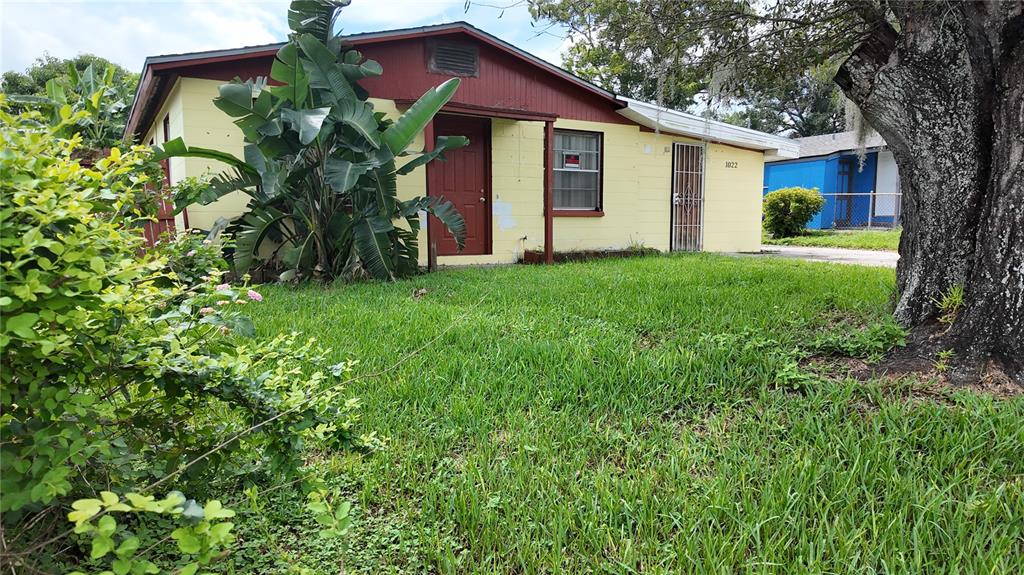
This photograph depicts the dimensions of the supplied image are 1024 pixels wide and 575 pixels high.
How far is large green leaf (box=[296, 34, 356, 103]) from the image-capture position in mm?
6211

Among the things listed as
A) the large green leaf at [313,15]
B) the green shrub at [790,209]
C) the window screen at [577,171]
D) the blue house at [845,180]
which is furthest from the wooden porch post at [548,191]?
the blue house at [845,180]

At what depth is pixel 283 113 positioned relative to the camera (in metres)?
6.12

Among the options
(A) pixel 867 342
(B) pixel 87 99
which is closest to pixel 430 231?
(B) pixel 87 99

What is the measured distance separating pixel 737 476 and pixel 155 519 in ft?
6.47

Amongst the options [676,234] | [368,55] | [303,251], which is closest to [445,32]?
[368,55]

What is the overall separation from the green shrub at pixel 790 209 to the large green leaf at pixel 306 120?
15.9m

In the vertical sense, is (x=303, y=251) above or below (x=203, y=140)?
below

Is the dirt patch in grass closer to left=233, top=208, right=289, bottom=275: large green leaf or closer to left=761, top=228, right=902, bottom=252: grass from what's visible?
left=233, top=208, right=289, bottom=275: large green leaf

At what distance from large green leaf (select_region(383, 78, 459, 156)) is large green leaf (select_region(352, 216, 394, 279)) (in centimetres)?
87

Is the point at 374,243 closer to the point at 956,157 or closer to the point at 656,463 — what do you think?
the point at 656,463

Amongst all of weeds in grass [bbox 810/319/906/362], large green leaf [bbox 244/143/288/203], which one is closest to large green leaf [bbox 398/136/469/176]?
large green leaf [bbox 244/143/288/203]

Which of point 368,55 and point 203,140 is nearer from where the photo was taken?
point 203,140

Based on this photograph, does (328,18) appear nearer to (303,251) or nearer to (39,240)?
(303,251)

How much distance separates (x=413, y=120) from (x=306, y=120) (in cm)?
128
